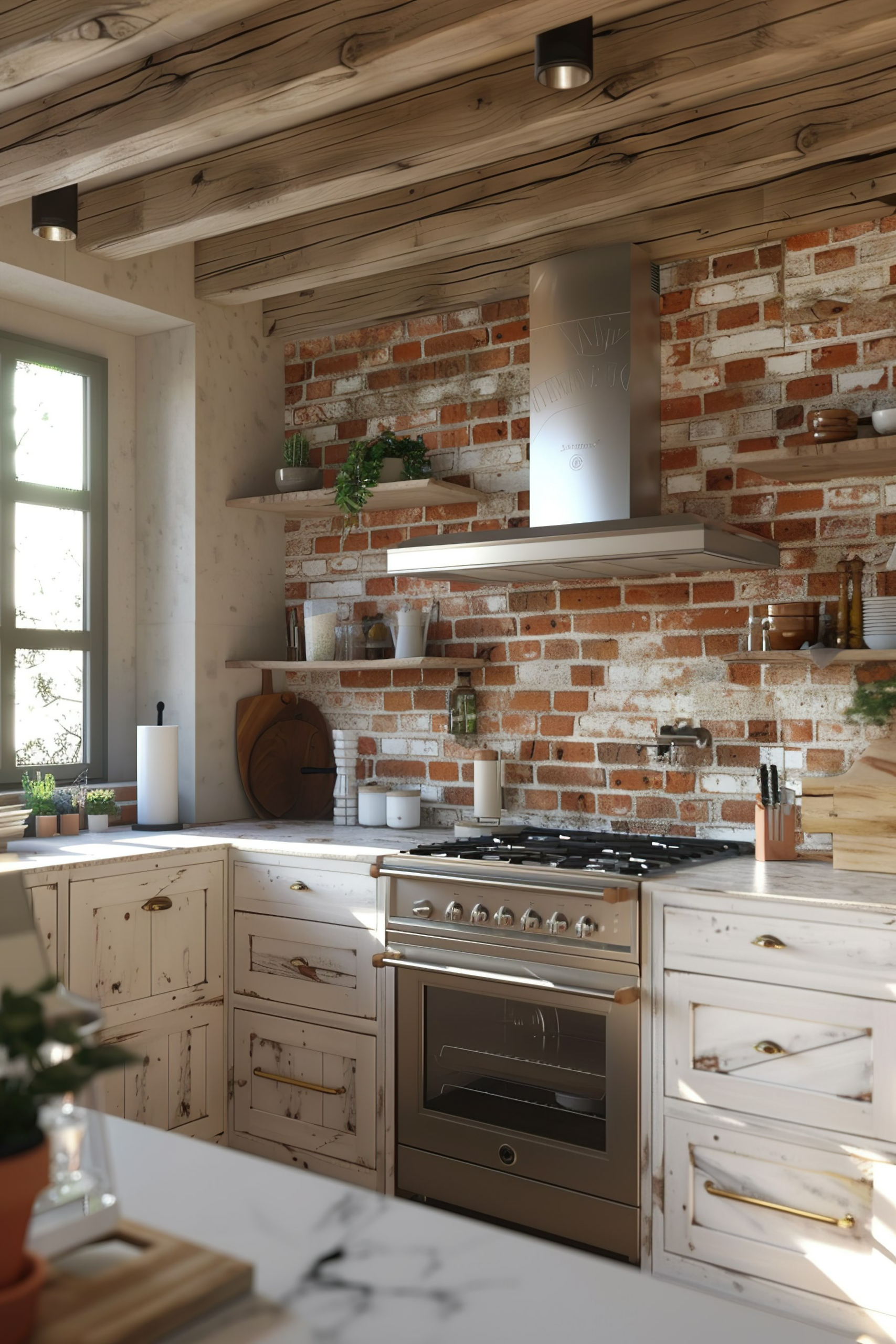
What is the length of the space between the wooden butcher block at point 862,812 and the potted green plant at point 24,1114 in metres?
2.33

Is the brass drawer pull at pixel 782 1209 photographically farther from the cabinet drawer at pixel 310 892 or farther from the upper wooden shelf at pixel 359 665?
the upper wooden shelf at pixel 359 665

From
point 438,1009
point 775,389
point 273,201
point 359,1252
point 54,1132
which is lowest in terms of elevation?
point 438,1009

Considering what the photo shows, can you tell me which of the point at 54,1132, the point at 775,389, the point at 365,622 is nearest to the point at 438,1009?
the point at 365,622

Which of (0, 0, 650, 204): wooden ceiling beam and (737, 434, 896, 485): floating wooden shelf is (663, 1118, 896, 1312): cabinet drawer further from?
(0, 0, 650, 204): wooden ceiling beam

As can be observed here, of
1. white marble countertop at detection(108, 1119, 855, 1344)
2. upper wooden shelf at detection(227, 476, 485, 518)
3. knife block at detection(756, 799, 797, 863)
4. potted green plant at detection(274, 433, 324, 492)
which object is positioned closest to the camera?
white marble countertop at detection(108, 1119, 855, 1344)

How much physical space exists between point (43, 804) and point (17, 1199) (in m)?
2.99

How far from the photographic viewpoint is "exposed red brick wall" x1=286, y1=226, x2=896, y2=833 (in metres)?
3.06

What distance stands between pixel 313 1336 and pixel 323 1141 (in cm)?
251

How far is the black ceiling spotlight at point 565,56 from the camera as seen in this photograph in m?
2.20

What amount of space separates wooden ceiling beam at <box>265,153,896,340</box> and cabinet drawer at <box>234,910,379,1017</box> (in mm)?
2062

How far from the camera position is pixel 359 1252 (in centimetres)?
89

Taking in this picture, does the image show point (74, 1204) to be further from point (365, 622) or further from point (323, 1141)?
point (365, 622)

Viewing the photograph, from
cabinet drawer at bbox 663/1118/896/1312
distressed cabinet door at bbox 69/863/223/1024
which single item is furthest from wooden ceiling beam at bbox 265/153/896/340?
cabinet drawer at bbox 663/1118/896/1312

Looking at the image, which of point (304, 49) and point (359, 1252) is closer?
point (359, 1252)
